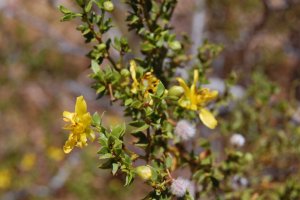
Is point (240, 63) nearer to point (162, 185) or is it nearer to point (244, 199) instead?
point (244, 199)

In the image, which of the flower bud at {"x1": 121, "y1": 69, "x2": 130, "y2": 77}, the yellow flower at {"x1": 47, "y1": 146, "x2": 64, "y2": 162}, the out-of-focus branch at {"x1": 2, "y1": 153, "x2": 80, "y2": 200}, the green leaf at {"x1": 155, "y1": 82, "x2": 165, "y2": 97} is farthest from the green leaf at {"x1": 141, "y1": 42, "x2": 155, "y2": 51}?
the yellow flower at {"x1": 47, "y1": 146, "x2": 64, "y2": 162}

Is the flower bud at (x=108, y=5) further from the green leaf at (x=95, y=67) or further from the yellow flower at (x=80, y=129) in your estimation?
the yellow flower at (x=80, y=129)

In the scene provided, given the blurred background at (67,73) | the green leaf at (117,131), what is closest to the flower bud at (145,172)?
the green leaf at (117,131)

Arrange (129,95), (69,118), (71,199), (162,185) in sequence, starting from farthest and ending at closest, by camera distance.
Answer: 1. (71,199)
2. (129,95)
3. (69,118)
4. (162,185)

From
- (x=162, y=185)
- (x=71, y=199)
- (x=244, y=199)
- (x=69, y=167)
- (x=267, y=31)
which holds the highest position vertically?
(x=162, y=185)

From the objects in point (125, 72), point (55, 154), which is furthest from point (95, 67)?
point (55, 154)

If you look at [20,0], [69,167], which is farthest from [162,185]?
[20,0]

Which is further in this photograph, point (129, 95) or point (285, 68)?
point (285, 68)
